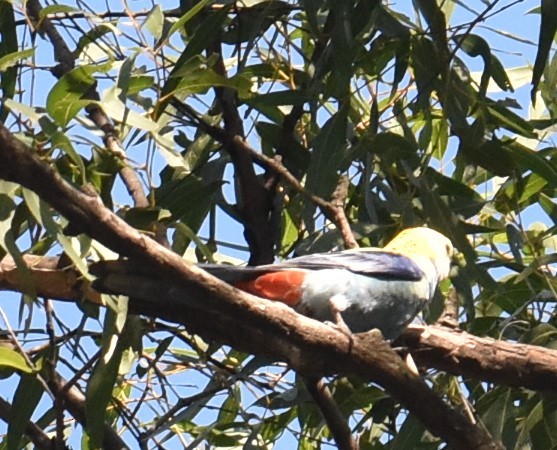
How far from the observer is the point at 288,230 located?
9.22 ft

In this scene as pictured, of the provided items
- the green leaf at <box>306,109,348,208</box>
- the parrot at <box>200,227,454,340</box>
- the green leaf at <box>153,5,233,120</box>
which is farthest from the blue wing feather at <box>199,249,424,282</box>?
the green leaf at <box>153,5,233,120</box>

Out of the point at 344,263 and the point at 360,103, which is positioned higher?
the point at 360,103

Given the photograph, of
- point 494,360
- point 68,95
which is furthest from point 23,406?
point 494,360

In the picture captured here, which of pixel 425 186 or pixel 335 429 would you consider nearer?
pixel 335 429

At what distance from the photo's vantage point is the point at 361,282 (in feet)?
7.93

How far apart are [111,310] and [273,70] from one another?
733 mm

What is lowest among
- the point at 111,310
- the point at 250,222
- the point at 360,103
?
the point at 111,310

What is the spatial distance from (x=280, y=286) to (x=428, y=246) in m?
0.36

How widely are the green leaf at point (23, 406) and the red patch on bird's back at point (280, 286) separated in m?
0.39

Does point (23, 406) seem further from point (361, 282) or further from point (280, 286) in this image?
point (361, 282)

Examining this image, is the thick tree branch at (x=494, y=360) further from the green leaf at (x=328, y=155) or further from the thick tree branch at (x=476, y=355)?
the green leaf at (x=328, y=155)

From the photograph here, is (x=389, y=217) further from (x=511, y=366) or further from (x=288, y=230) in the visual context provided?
(x=511, y=366)

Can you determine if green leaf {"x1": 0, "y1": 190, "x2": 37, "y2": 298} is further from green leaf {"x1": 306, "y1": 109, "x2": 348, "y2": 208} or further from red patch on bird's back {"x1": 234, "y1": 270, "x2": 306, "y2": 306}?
green leaf {"x1": 306, "y1": 109, "x2": 348, "y2": 208}

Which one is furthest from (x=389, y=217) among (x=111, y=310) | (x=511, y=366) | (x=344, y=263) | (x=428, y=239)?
(x=111, y=310)
